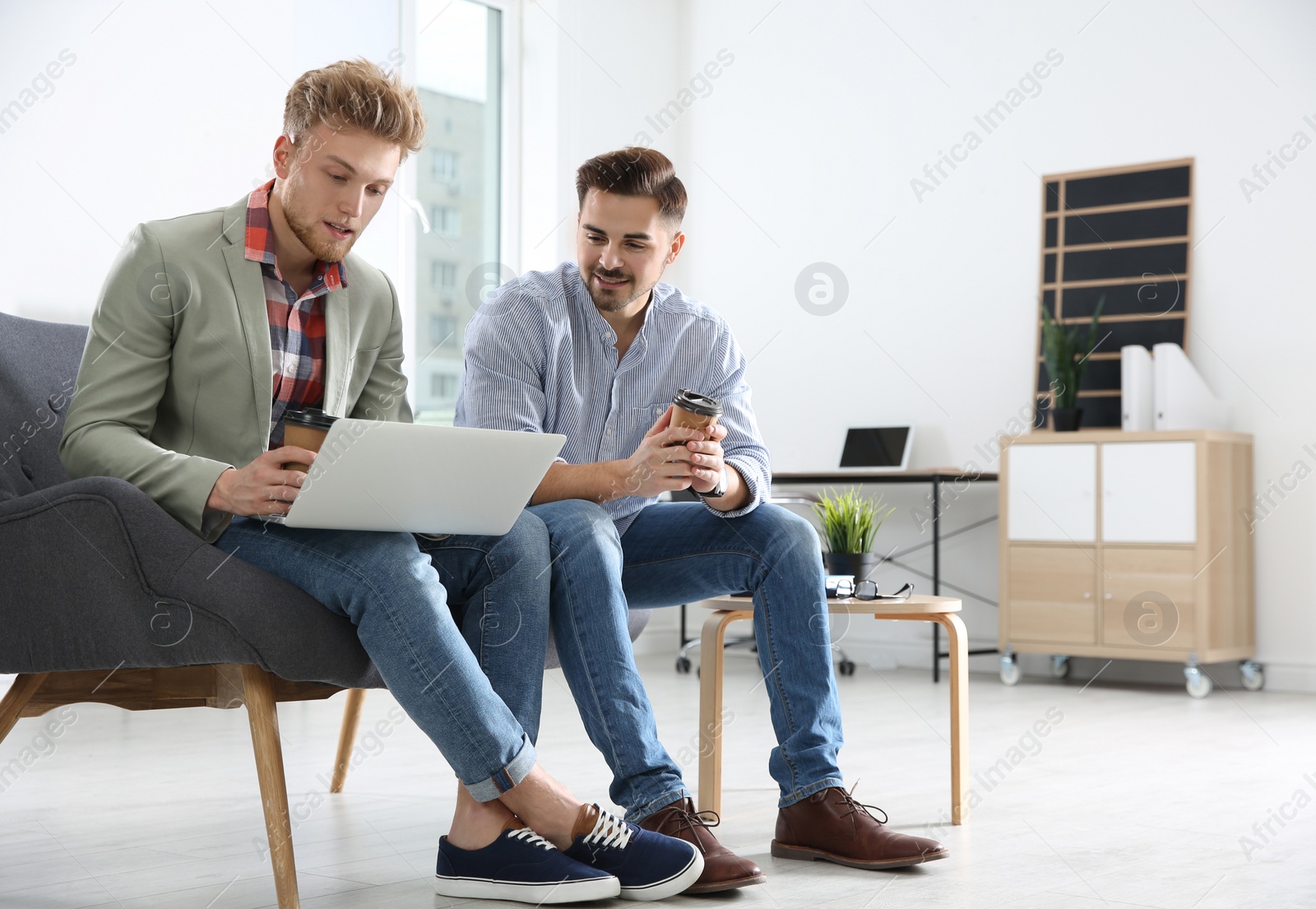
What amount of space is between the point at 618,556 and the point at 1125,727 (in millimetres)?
2006

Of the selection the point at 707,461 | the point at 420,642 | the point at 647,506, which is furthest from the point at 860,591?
the point at 420,642

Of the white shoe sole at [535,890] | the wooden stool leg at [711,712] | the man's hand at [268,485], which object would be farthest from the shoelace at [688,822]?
the man's hand at [268,485]

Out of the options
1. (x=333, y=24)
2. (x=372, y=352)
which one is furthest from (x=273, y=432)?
(x=333, y=24)

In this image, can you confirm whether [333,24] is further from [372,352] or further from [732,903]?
[732,903]

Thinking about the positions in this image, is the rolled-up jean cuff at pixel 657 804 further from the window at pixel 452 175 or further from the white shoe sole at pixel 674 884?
the window at pixel 452 175

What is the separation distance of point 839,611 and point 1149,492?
2301 mm

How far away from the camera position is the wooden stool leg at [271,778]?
1407 millimetres

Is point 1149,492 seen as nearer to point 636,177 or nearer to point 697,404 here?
point 636,177

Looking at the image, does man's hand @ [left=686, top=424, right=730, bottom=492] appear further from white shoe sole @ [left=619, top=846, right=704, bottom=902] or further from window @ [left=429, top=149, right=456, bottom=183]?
window @ [left=429, top=149, right=456, bottom=183]

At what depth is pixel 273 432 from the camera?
65.2 inches

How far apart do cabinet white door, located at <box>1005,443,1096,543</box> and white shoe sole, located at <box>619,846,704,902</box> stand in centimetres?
282

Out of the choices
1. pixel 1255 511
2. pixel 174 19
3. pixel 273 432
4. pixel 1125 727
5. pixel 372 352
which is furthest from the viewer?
pixel 1255 511

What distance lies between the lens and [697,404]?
1676mm

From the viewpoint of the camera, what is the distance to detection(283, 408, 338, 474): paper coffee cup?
1421mm
